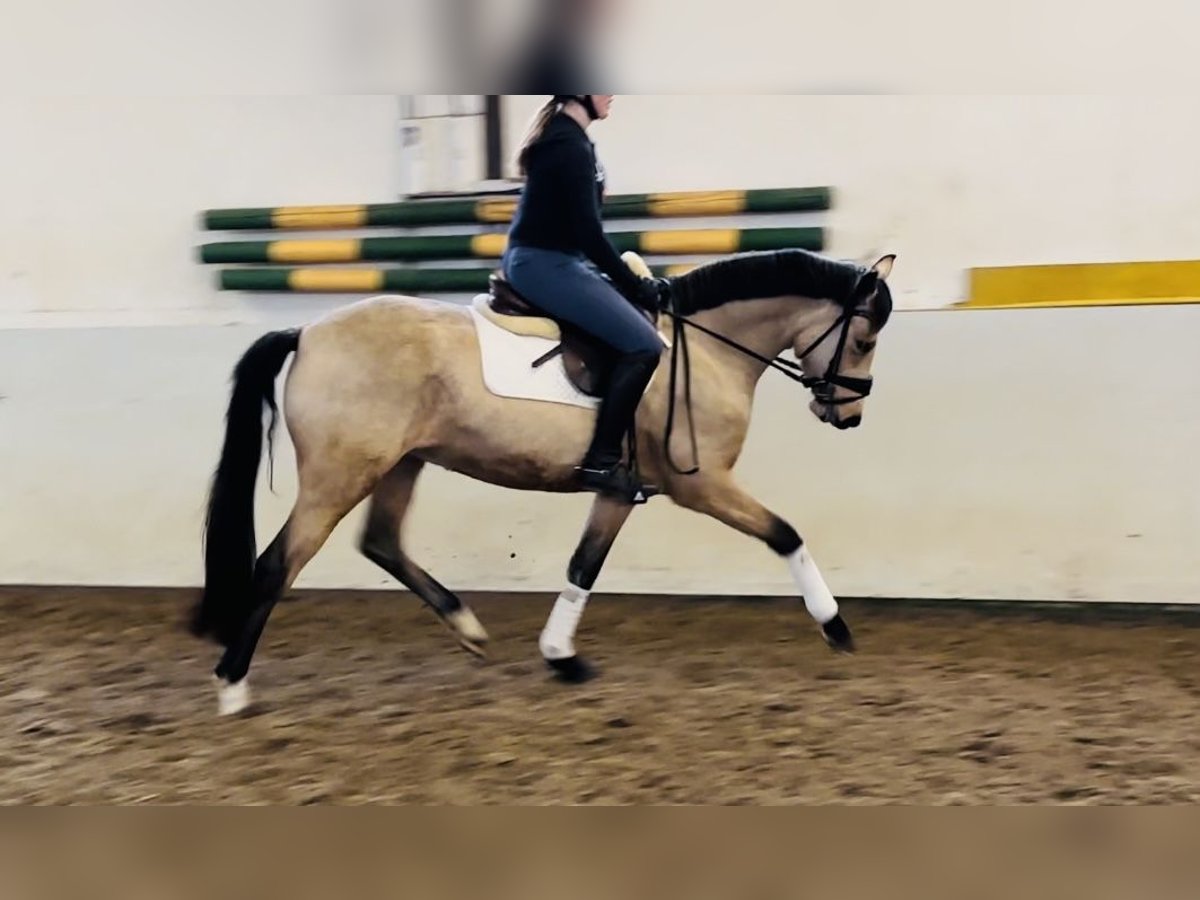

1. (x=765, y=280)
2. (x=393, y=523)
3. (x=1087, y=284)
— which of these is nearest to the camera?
(x=765, y=280)

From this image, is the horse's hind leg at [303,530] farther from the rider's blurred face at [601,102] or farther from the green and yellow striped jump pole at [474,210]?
the green and yellow striped jump pole at [474,210]

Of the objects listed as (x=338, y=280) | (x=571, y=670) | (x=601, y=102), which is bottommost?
(x=571, y=670)

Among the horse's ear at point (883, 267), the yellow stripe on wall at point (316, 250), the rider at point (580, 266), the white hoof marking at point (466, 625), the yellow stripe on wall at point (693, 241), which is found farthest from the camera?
the yellow stripe on wall at point (316, 250)

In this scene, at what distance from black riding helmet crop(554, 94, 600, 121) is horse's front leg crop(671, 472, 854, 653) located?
2.58 feet

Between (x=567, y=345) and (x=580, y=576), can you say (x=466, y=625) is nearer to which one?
(x=580, y=576)

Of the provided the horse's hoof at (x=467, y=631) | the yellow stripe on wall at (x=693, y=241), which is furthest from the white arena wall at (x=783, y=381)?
the horse's hoof at (x=467, y=631)

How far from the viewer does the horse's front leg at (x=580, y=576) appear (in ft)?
8.29

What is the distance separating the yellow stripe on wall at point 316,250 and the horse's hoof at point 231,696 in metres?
1.31

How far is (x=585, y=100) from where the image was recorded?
2209 mm

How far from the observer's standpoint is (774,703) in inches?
97.0

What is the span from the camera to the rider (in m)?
2.29

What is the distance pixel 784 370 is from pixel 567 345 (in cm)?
50

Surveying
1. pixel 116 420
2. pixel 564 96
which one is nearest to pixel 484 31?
pixel 564 96

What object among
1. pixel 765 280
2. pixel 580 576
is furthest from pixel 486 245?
pixel 580 576
